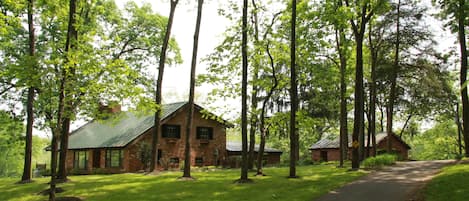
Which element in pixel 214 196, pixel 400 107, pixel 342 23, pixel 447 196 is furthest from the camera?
pixel 400 107

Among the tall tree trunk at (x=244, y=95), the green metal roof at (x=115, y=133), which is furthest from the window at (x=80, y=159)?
the tall tree trunk at (x=244, y=95)

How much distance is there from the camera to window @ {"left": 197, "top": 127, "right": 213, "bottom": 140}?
36.5 m

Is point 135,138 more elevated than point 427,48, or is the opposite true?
point 427,48

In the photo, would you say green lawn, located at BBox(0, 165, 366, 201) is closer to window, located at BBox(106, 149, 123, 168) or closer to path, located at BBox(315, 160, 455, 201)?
path, located at BBox(315, 160, 455, 201)

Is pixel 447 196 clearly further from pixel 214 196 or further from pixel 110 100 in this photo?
pixel 110 100

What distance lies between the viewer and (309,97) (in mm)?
39812

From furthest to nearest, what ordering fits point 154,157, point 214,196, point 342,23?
point 154,157 < point 342,23 < point 214,196

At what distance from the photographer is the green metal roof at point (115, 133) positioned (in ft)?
108

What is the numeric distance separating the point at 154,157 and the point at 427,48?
21.0m

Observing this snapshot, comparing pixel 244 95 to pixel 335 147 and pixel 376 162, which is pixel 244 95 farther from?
pixel 335 147

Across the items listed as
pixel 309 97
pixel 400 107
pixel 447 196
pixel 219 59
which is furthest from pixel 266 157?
pixel 447 196

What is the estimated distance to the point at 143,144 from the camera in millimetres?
31422

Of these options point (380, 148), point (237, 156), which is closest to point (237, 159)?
point (237, 156)

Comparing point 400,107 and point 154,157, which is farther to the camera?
point 400,107
